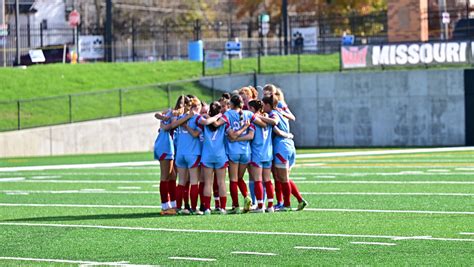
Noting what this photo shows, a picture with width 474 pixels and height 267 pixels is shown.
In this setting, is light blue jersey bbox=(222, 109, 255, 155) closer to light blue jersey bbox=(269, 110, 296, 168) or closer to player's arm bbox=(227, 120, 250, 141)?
player's arm bbox=(227, 120, 250, 141)

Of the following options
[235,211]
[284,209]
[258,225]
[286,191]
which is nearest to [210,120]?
[235,211]

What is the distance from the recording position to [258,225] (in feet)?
49.2

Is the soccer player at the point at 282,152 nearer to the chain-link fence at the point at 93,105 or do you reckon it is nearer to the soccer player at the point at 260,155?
the soccer player at the point at 260,155

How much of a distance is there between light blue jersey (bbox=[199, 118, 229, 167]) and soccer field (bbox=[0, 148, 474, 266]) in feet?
2.70

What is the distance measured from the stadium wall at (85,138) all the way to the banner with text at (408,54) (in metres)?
7.55

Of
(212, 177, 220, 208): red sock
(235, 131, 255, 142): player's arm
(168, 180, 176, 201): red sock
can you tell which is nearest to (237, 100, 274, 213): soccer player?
(235, 131, 255, 142): player's arm

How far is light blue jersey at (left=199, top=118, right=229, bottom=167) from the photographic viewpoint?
16.6 m

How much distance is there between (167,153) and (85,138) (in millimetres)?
23124

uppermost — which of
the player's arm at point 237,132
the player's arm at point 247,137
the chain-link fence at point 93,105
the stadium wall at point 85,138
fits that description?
the chain-link fence at point 93,105

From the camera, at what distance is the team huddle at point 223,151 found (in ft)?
54.7

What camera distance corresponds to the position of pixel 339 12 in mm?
66000

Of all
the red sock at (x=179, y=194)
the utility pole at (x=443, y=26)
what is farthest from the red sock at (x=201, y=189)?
the utility pole at (x=443, y=26)

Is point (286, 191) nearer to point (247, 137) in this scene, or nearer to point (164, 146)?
point (247, 137)

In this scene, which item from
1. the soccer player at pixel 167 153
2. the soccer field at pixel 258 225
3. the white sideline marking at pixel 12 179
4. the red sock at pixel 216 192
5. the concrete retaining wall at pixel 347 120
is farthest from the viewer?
the concrete retaining wall at pixel 347 120
